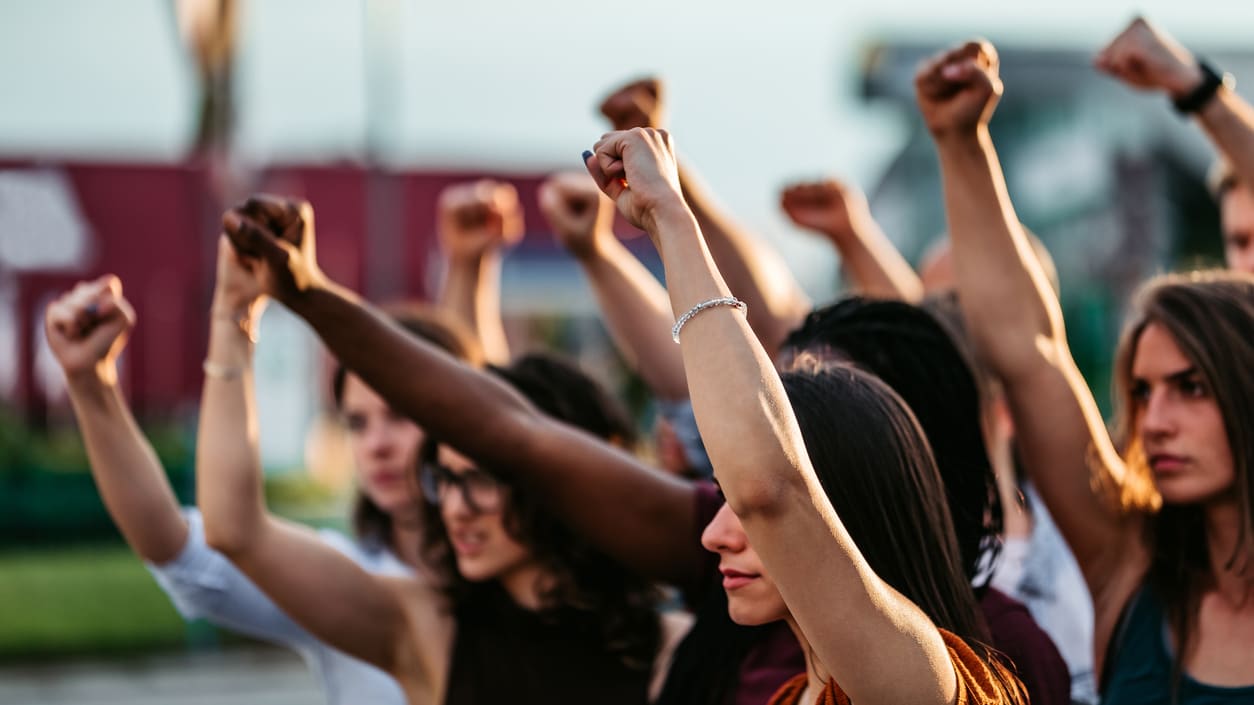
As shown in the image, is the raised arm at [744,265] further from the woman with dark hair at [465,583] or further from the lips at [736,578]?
the lips at [736,578]

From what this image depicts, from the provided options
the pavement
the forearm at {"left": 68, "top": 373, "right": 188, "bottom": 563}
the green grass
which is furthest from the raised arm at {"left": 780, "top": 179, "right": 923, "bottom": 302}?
the green grass

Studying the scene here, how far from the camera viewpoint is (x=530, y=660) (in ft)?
8.27

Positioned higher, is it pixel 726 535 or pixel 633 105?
pixel 633 105

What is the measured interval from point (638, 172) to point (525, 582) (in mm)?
1152

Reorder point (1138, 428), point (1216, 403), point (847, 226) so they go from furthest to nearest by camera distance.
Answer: point (847, 226) → point (1138, 428) → point (1216, 403)

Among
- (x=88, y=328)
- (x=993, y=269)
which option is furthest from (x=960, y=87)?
(x=88, y=328)

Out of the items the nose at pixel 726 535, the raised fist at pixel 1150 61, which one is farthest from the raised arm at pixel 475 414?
the raised fist at pixel 1150 61

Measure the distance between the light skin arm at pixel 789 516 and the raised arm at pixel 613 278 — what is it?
1319 millimetres

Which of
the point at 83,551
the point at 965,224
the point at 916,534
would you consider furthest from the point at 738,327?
the point at 83,551

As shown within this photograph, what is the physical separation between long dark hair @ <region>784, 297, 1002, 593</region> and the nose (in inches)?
12.4

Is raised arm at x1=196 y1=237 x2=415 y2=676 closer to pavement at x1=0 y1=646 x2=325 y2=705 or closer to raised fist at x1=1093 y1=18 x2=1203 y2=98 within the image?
raised fist at x1=1093 y1=18 x2=1203 y2=98

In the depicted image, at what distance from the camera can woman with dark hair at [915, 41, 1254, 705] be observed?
2248 millimetres

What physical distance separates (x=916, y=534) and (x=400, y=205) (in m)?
11.4

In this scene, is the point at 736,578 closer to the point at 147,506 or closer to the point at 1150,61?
the point at 147,506
